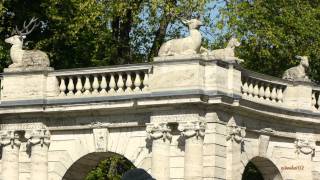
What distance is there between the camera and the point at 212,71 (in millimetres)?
25266

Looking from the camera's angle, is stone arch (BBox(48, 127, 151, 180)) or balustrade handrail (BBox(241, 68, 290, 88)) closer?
stone arch (BBox(48, 127, 151, 180))

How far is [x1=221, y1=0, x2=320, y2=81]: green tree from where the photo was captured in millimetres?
38469

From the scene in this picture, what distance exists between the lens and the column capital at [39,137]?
26859 mm

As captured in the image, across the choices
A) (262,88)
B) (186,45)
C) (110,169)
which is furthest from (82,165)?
(110,169)

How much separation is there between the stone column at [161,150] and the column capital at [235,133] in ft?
4.33

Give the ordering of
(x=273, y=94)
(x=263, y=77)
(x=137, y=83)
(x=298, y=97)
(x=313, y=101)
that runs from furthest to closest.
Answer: (x=313, y=101), (x=298, y=97), (x=273, y=94), (x=263, y=77), (x=137, y=83)

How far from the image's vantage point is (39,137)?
2688 centimetres

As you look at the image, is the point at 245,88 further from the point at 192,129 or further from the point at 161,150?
the point at 161,150

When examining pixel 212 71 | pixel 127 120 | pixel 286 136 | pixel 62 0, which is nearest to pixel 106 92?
pixel 127 120

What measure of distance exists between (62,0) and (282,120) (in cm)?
1295

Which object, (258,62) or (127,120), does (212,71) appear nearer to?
(127,120)

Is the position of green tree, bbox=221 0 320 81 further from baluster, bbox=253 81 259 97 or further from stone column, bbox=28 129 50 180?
stone column, bbox=28 129 50 180

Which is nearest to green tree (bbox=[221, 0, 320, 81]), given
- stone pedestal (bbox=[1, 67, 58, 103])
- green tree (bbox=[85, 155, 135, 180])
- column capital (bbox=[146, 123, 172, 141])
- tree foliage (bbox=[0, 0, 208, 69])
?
tree foliage (bbox=[0, 0, 208, 69])

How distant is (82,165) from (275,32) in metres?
13.1
